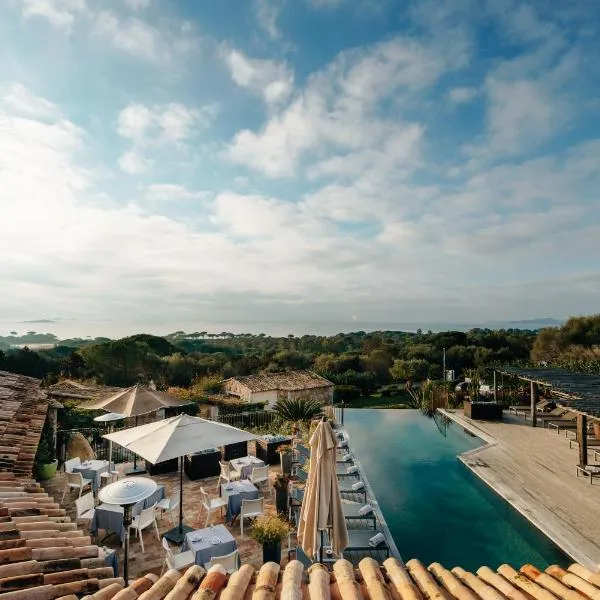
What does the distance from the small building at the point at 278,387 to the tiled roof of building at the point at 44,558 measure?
65.9ft

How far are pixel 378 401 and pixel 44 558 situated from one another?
27321mm

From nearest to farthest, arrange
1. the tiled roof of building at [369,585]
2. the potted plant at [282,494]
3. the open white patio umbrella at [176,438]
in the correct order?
the tiled roof of building at [369,585]
the open white patio umbrella at [176,438]
the potted plant at [282,494]

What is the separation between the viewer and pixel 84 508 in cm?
757

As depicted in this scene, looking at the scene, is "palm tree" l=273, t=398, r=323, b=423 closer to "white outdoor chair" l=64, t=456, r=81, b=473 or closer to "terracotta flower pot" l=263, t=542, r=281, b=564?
"white outdoor chair" l=64, t=456, r=81, b=473

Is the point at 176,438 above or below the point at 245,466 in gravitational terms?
above

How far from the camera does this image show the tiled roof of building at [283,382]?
85.0 feet

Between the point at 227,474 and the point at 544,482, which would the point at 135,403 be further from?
the point at 544,482

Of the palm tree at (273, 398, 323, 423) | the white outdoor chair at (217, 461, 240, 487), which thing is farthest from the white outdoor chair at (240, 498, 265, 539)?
the palm tree at (273, 398, 323, 423)

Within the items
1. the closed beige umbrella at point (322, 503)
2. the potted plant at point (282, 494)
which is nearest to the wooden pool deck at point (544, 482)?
the closed beige umbrella at point (322, 503)

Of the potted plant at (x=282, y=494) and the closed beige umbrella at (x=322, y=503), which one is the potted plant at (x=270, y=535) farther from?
the potted plant at (x=282, y=494)

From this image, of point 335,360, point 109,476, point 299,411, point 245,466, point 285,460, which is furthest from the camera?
point 335,360

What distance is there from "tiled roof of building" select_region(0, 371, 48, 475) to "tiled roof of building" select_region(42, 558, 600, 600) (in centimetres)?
525

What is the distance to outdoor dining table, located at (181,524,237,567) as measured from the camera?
5684 mm

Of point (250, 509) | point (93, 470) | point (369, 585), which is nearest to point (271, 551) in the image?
point (250, 509)
